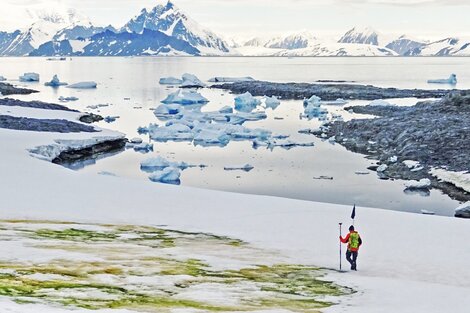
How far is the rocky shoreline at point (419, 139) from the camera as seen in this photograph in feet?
127

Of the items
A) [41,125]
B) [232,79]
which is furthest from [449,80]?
[41,125]

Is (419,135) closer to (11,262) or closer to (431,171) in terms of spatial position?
(431,171)

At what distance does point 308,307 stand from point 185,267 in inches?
165

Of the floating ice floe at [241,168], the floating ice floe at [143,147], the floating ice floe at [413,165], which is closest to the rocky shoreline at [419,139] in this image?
the floating ice floe at [413,165]

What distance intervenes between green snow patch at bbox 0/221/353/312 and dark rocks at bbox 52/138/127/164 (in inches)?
934

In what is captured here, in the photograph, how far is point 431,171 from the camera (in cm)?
3809

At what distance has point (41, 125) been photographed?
165 feet

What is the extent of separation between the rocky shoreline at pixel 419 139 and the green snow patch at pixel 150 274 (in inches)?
763

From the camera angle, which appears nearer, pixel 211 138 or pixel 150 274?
pixel 150 274

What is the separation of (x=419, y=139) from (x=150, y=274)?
32561 mm

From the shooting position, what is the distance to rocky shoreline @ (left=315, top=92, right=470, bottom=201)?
38.8 metres

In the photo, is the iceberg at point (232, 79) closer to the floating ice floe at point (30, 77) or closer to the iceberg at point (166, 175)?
the floating ice floe at point (30, 77)

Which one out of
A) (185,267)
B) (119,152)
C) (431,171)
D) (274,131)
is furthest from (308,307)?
(274,131)

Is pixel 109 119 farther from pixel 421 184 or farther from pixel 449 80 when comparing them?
→ pixel 449 80
